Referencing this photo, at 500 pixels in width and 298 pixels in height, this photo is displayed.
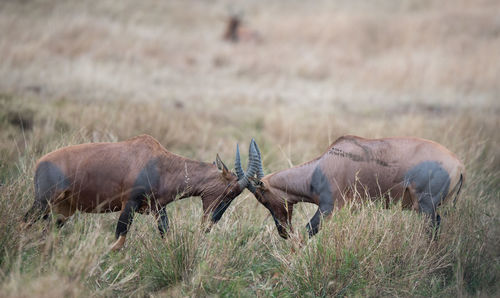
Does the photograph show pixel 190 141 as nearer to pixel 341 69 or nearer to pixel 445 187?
pixel 445 187

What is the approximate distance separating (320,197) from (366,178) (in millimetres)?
557

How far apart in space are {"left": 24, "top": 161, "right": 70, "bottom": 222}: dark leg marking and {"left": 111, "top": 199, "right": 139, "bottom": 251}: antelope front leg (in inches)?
24.0

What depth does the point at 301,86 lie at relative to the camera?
18031 millimetres

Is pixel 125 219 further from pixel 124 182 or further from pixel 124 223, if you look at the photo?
pixel 124 182

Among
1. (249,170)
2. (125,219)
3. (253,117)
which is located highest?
(249,170)

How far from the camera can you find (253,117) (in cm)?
1370

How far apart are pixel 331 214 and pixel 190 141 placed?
16.8 ft

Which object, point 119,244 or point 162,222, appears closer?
point 119,244

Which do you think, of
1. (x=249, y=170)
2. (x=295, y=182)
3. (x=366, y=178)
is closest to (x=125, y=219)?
(x=249, y=170)

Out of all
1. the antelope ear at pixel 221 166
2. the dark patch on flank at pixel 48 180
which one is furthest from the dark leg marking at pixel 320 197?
the dark patch on flank at pixel 48 180

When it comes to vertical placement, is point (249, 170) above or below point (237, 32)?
above

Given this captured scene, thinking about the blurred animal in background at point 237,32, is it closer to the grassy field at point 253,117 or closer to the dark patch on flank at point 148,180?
the grassy field at point 253,117

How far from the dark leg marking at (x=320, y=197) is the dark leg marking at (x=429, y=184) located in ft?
2.82

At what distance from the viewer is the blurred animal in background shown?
73.0ft
